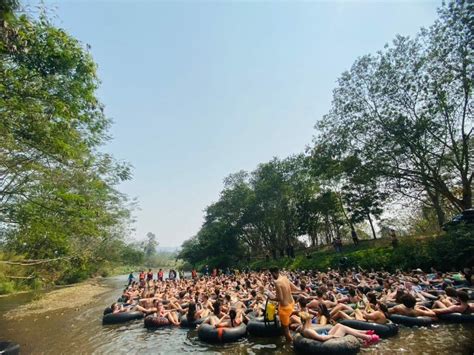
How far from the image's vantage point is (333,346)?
6.78 meters

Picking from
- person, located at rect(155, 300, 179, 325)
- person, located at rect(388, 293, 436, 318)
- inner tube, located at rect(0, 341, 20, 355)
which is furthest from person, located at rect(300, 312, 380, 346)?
inner tube, located at rect(0, 341, 20, 355)

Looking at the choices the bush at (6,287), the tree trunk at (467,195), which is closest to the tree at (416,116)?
the tree trunk at (467,195)

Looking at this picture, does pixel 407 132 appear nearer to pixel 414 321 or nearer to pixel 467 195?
pixel 467 195

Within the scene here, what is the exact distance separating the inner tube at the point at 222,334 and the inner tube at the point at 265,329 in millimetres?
276

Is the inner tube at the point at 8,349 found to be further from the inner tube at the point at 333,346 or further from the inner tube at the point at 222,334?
the inner tube at the point at 333,346

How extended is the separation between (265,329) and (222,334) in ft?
4.18

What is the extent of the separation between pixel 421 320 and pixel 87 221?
11.7m

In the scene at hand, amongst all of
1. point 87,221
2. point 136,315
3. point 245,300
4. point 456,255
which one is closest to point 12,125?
point 87,221

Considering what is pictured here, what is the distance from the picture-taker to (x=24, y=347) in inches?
414

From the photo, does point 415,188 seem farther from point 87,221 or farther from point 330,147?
point 87,221

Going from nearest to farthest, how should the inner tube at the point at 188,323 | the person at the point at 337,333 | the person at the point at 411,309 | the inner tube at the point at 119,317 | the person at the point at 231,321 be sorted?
the person at the point at 337,333
the person at the point at 411,309
the person at the point at 231,321
the inner tube at the point at 188,323
the inner tube at the point at 119,317

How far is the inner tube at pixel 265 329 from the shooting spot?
9102mm

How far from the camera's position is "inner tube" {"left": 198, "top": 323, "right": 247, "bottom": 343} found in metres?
9.12

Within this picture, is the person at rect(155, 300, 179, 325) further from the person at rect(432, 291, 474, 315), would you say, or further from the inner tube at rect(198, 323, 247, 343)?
the person at rect(432, 291, 474, 315)
